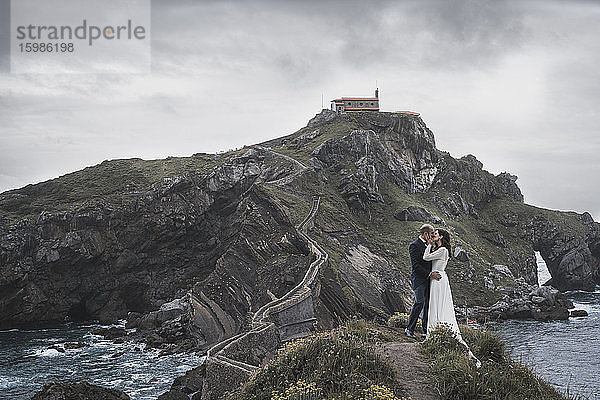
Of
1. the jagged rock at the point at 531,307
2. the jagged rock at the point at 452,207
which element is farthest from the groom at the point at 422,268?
the jagged rock at the point at 452,207

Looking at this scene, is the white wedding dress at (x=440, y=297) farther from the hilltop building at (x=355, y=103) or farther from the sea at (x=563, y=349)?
the hilltop building at (x=355, y=103)

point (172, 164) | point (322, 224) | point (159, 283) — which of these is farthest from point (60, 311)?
point (322, 224)

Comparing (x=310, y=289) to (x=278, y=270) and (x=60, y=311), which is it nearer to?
(x=278, y=270)

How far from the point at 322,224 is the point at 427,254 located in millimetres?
46020

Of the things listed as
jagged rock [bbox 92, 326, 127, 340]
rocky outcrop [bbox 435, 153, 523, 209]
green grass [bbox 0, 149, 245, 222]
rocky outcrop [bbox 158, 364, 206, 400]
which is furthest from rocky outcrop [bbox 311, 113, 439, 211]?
rocky outcrop [bbox 158, 364, 206, 400]

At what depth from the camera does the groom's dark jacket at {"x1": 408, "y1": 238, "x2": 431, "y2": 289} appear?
14.4m

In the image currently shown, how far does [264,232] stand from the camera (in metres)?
52.6

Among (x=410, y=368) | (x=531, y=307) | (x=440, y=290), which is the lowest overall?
(x=531, y=307)

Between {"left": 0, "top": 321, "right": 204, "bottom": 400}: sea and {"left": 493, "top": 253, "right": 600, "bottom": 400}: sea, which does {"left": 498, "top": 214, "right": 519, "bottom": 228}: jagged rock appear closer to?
{"left": 493, "top": 253, "right": 600, "bottom": 400}: sea

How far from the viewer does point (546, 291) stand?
66938mm

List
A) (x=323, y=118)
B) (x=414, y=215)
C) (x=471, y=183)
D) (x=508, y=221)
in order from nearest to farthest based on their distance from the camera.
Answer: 1. (x=414, y=215)
2. (x=508, y=221)
3. (x=471, y=183)
4. (x=323, y=118)

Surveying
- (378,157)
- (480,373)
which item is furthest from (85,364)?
(378,157)

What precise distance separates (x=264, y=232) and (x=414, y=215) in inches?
1314

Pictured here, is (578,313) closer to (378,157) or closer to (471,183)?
(378,157)
